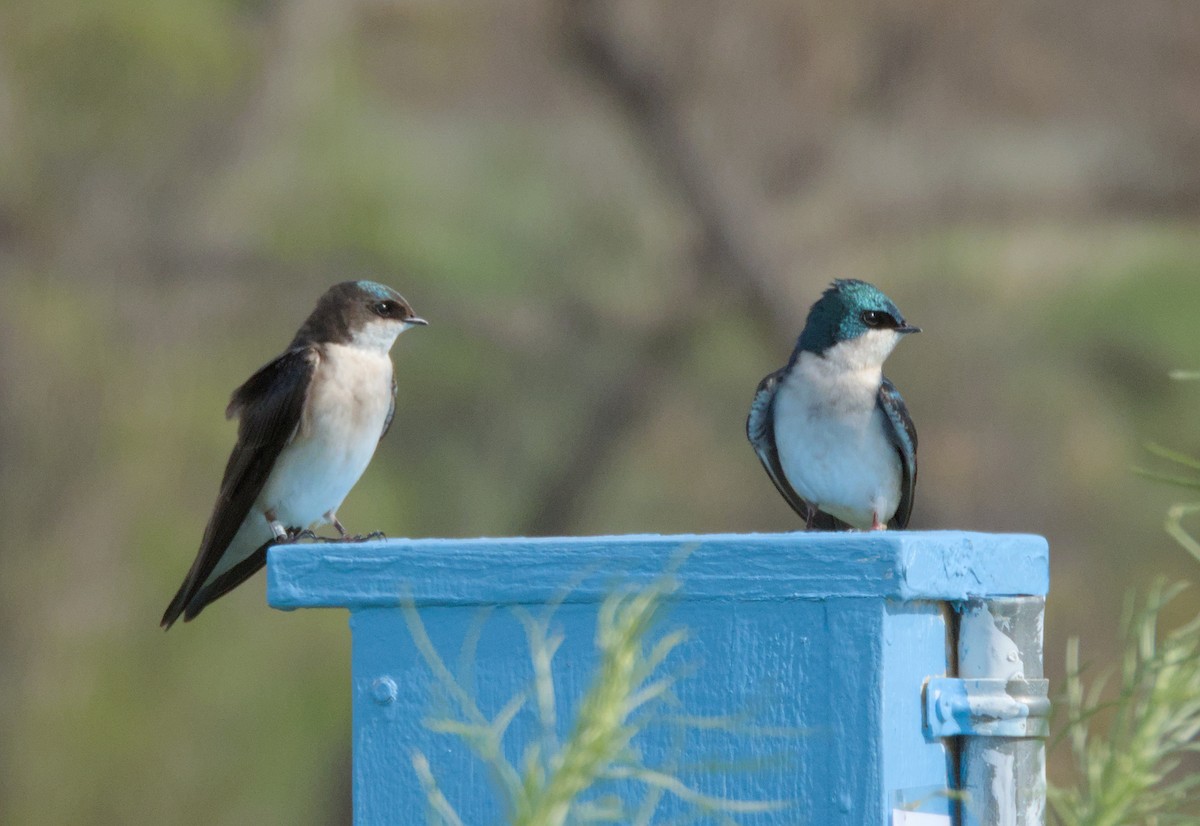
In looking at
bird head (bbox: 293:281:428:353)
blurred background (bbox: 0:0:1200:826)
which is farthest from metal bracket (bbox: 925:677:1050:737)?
blurred background (bbox: 0:0:1200:826)

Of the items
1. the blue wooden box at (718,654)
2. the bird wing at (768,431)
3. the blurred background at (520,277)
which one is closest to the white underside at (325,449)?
the bird wing at (768,431)

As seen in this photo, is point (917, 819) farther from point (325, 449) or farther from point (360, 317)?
point (360, 317)

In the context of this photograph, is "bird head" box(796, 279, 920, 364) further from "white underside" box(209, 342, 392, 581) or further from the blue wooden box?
the blue wooden box

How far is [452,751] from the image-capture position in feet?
4.66

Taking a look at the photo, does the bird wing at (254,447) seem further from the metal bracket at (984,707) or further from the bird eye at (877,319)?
the metal bracket at (984,707)

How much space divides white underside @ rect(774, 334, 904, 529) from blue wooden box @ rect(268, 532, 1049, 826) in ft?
4.34

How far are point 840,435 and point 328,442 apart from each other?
826mm

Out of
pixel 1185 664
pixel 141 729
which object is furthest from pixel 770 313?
pixel 1185 664

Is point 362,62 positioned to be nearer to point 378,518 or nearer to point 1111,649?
point 378,518

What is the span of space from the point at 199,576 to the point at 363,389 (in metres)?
0.40

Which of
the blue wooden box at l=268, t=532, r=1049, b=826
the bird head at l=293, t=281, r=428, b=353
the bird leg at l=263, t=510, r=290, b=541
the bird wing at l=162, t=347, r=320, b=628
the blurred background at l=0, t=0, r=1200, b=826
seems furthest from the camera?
the blurred background at l=0, t=0, r=1200, b=826

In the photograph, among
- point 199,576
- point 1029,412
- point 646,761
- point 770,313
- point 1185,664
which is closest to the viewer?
point 1185,664

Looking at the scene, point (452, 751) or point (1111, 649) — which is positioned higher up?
point (1111, 649)

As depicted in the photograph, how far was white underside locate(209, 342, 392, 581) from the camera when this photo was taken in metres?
2.71
